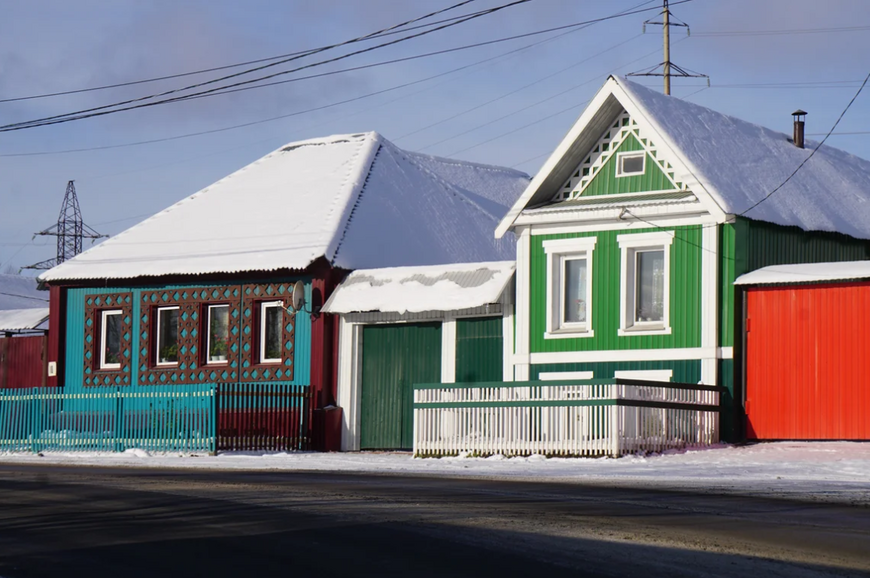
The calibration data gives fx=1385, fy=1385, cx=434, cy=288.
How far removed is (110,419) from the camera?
2850 centimetres

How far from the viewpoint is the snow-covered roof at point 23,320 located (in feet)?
126

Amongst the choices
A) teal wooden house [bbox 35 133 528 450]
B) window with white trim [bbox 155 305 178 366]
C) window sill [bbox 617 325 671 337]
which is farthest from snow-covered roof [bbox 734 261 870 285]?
window with white trim [bbox 155 305 178 366]

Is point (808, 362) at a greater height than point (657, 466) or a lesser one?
greater

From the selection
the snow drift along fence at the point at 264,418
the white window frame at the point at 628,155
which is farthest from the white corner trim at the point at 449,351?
the white window frame at the point at 628,155

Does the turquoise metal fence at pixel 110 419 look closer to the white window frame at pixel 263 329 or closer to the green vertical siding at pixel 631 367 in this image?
the white window frame at pixel 263 329

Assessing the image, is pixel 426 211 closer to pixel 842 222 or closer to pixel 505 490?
pixel 842 222

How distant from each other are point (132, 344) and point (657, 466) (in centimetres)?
1555

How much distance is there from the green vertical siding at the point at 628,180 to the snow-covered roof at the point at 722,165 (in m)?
0.48

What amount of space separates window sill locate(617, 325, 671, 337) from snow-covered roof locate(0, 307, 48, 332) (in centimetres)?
1929

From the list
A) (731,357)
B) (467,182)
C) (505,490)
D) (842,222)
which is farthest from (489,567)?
(467,182)

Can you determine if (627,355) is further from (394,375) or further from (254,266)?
(254,266)

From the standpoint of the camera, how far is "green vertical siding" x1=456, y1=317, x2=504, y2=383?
27.4 m

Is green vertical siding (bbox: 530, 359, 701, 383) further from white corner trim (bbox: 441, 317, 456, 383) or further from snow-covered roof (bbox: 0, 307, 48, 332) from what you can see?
snow-covered roof (bbox: 0, 307, 48, 332)

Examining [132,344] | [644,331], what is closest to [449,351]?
[644,331]
